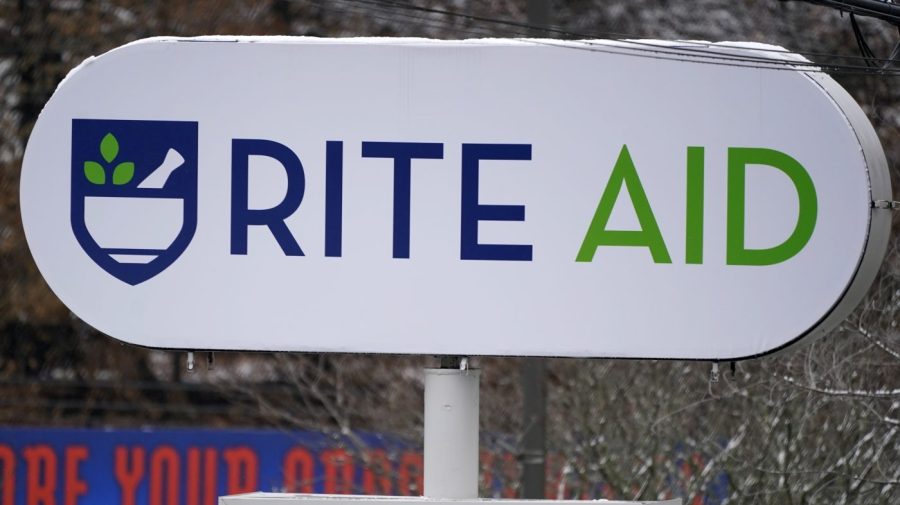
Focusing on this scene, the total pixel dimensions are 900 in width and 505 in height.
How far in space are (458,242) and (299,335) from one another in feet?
2.89

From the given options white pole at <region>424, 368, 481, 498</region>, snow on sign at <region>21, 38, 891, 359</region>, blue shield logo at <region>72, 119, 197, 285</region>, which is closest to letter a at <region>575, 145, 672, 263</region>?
snow on sign at <region>21, 38, 891, 359</region>

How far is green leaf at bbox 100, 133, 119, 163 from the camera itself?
27.0ft

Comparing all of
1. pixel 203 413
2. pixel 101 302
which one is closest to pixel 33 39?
pixel 203 413

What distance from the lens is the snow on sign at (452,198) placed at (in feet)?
26.5

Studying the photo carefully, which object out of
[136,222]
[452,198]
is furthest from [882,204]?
[136,222]

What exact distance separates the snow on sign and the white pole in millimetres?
176

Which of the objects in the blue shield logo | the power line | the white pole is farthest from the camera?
the blue shield logo

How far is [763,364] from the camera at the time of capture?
12.0 m

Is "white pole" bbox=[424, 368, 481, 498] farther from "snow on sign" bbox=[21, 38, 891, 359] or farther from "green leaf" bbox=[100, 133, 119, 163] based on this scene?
"green leaf" bbox=[100, 133, 119, 163]

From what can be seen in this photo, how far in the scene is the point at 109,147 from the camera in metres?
8.23

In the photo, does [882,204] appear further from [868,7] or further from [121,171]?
[121,171]

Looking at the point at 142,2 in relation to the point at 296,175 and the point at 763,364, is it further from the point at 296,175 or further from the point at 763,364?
the point at 296,175

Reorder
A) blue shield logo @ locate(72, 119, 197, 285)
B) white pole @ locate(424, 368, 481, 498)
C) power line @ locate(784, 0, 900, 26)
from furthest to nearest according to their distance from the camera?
blue shield logo @ locate(72, 119, 197, 285), white pole @ locate(424, 368, 481, 498), power line @ locate(784, 0, 900, 26)

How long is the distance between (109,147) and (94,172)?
14 centimetres
